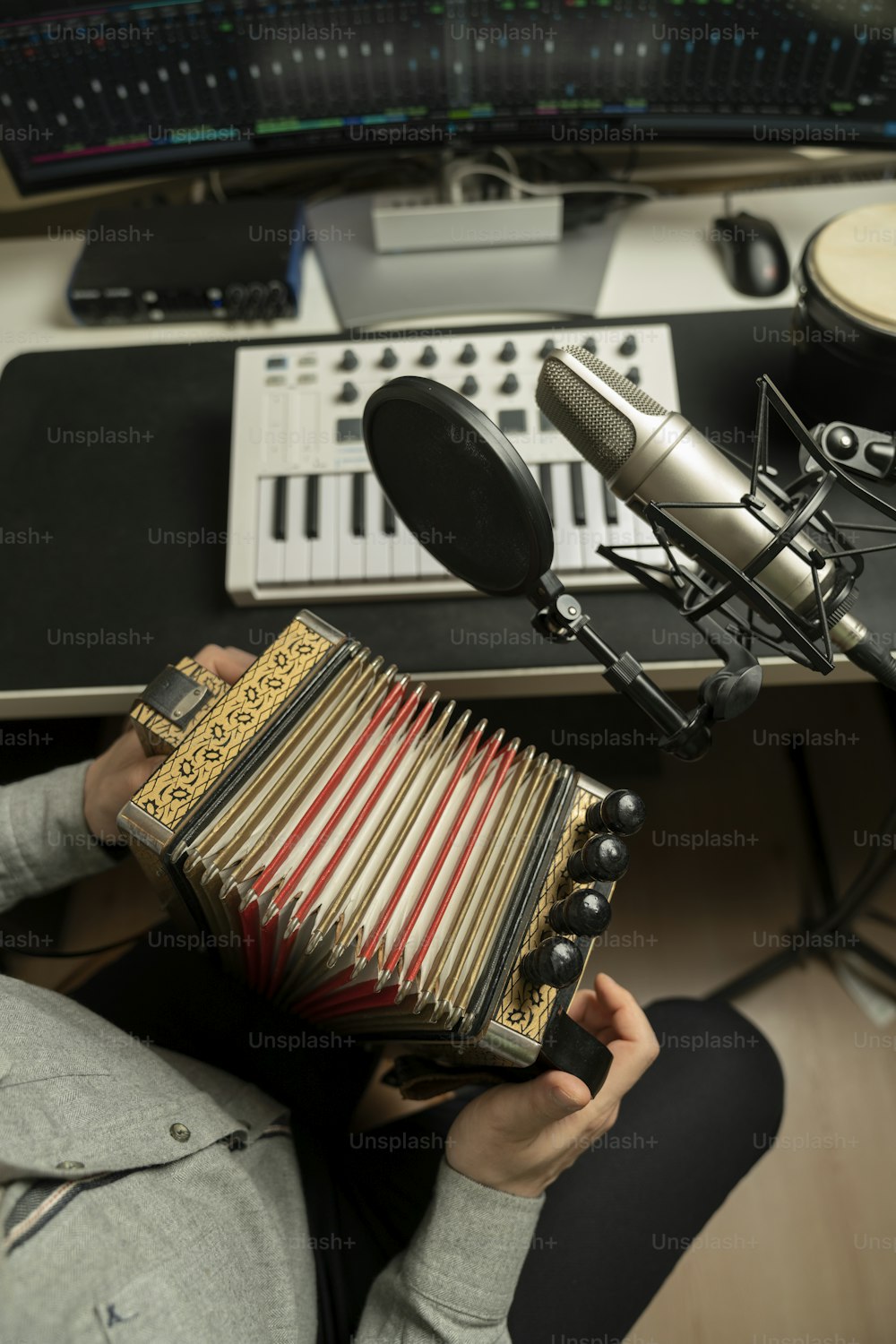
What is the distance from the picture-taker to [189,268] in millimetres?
1370

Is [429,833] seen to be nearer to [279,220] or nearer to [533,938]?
[533,938]

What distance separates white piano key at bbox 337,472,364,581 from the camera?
3.65ft

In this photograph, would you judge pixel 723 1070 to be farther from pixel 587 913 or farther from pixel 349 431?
pixel 349 431

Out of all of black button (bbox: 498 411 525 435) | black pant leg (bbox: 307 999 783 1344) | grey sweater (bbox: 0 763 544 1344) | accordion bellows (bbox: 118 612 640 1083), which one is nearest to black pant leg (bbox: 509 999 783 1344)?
black pant leg (bbox: 307 999 783 1344)

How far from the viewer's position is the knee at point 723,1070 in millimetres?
1166

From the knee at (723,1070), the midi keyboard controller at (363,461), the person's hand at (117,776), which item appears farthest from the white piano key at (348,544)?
the knee at (723,1070)

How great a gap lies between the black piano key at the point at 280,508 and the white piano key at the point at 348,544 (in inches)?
2.7

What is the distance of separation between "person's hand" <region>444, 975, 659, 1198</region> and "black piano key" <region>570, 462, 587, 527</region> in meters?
0.57

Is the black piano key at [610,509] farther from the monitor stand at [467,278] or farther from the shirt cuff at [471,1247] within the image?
the shirt cuff at [471,1247]

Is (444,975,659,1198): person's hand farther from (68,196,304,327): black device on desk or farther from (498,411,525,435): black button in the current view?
(68,196,304,327): black device on desk

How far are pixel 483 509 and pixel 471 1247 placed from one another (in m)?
0.71

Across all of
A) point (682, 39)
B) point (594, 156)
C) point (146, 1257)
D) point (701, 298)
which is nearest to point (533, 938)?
point (146, 1257)

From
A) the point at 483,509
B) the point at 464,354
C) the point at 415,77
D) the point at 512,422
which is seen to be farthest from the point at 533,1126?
the point at 415,77

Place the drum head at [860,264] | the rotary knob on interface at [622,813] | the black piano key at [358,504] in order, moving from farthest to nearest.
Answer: the black piano key at [358,504], the drum head at [860,264], the rotary knob on interface at [622,813]
